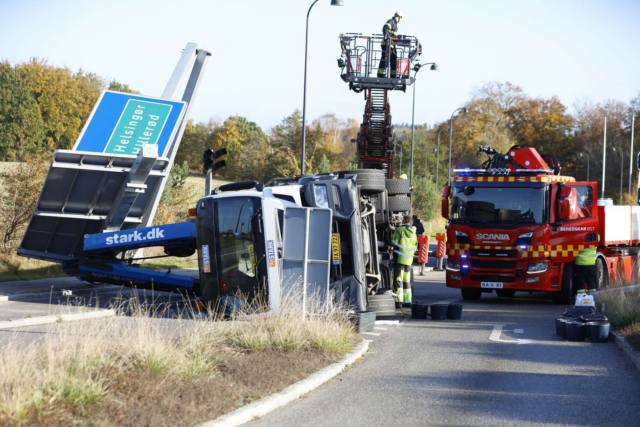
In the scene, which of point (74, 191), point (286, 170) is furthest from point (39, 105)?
point (74, 191)

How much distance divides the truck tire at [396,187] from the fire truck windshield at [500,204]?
2.25 m

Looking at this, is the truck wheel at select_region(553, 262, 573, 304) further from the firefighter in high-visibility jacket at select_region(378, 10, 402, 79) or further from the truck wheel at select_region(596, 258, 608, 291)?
the firefighter in high-visibility jacket at select_region(378, 10, 402, 79)

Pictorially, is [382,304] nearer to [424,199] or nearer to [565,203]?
[565,203]

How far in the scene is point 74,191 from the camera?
15.5 m

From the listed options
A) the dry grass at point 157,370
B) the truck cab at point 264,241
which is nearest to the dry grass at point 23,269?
the truck cab at point 264,241

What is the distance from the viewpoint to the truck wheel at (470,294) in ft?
60.1

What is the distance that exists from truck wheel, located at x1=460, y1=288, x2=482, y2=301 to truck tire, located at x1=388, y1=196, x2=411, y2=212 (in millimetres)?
3516

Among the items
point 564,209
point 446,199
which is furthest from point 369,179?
point 564,209

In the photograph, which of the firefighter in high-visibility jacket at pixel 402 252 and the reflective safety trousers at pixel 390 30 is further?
the reflective safety trousers at pixel 390 30

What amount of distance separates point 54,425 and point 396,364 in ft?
17.3

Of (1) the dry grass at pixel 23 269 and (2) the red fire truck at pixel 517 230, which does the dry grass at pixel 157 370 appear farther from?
(1) the dry grass at pixel 23 269

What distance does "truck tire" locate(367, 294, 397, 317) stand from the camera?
13641 millimetres

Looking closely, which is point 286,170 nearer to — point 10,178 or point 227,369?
point 10,178

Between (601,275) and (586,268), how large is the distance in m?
2.06
